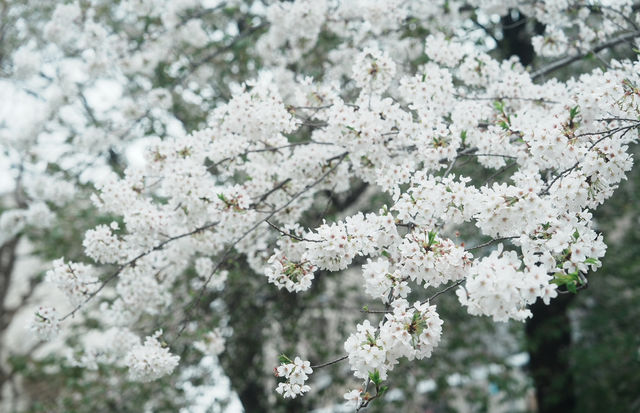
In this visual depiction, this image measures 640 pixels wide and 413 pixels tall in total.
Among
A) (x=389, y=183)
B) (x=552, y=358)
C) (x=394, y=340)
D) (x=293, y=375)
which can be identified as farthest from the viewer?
(x=552, y=358)

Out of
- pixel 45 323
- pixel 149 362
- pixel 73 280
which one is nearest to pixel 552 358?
pixel 149 362

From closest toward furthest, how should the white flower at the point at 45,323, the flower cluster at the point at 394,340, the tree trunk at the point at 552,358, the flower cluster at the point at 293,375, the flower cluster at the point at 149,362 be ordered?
the flower cluster at the point at 394,340 → the flower cluster at the point at 293,375 → the flower cluster at the point at 149,362 → the white flower at the point at 45,323 → the tree trunk at the point at 552,358

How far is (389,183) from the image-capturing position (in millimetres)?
3176

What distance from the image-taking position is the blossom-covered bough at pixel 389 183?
243 centimetres

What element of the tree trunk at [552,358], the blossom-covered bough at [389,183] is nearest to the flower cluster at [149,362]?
the blossom-covered bough at [389,183]

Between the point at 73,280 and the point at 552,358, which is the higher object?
the point at 73,280

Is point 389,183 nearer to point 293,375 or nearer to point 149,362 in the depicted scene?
point 293,375

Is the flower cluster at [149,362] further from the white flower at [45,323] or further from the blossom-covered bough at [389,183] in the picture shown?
the white flower at [45,323]

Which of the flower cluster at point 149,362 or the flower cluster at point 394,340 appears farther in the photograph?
the flower cluster at point 149,362

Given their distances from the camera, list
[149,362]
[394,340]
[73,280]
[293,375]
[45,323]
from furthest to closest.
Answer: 1. [73,280]
2. [45,323]
3. [149,362]
4. [293,375]
5. [394,340]

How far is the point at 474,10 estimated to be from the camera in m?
5.27

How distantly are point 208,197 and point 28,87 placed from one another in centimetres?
527

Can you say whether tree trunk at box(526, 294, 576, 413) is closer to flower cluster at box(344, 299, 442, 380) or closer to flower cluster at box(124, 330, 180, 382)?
flower cluster at box(344, 299, 442, 380)

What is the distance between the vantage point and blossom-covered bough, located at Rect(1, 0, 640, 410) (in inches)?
95.7
